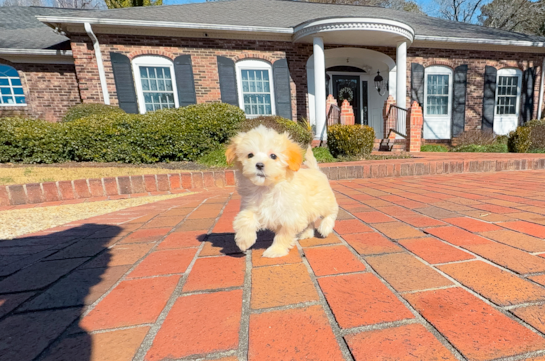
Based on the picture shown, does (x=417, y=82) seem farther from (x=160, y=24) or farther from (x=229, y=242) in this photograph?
(x=229, y=242)

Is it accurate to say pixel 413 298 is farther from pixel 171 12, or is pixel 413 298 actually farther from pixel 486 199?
pixel 171 12

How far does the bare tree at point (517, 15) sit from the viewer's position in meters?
18.3

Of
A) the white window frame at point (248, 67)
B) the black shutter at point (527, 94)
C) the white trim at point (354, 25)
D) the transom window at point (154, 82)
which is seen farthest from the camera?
the black shutter at point (527, 94)

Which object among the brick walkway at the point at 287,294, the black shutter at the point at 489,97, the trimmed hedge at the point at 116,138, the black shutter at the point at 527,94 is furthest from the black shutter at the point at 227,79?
the black shutter at the point at 527,94

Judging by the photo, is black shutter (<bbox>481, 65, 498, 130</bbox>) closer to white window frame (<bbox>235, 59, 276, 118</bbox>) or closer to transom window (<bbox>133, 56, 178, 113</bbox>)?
white window frame (<bbox>235, 59, 276, 118</bbox>)

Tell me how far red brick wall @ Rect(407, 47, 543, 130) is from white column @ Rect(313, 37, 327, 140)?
4.70 meters

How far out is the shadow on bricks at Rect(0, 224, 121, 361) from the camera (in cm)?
94

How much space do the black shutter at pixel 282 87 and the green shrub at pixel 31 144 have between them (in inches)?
286

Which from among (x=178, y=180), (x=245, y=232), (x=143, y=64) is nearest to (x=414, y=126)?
(x=178, y=180)

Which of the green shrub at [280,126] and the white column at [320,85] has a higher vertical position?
the white column at [320,85]

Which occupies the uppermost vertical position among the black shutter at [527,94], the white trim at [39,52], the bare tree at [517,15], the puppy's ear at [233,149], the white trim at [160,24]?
the bare tree at [517,15]

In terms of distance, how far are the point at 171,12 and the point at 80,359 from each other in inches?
480

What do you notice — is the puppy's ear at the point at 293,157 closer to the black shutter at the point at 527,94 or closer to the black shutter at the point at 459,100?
the black shutter at the point at 459,100

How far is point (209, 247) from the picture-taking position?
5.92 feet
